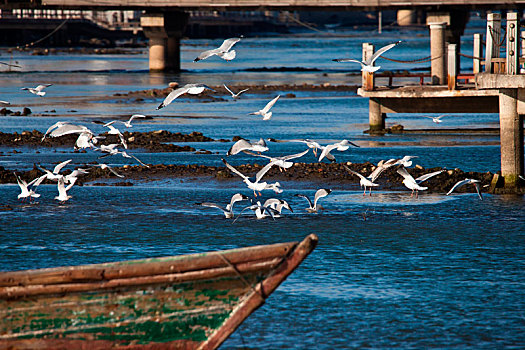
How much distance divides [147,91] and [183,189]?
28568 mm

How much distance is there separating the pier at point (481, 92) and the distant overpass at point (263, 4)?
1417 centimetres

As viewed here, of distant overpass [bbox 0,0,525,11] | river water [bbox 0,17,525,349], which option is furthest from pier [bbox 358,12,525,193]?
distant overpass [bbox 0,0,525,11]

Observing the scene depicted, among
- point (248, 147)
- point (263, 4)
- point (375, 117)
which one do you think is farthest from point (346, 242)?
point (263, 4)

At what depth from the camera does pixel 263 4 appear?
177 feet

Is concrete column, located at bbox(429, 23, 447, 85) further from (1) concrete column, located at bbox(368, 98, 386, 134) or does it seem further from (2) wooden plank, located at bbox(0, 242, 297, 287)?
(2) wooden plank, located at bbox(0, 242, 297, 287)

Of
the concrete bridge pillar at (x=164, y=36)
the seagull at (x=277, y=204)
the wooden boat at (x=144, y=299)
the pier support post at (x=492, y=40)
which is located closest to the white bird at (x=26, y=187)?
the seagull at (x=277, y=204)

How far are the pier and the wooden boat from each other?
10.4 meters

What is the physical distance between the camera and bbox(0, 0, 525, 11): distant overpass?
5159cm

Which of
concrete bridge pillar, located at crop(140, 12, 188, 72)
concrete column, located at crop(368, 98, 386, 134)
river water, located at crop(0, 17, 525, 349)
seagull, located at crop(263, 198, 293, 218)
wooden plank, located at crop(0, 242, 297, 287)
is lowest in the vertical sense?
river water, located at crop(0, 17, 525, 349)

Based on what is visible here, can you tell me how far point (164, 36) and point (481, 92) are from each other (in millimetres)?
39888

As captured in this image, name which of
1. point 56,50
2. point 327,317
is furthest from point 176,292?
point 56,50

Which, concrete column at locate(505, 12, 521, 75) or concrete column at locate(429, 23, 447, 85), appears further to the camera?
concrete column at locate(429, 23, 447, 85)

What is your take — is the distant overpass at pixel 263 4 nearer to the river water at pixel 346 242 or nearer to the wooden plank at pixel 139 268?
the river water at pixel 346 242

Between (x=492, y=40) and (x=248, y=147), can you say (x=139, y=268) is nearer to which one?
(x=248, y=147)
